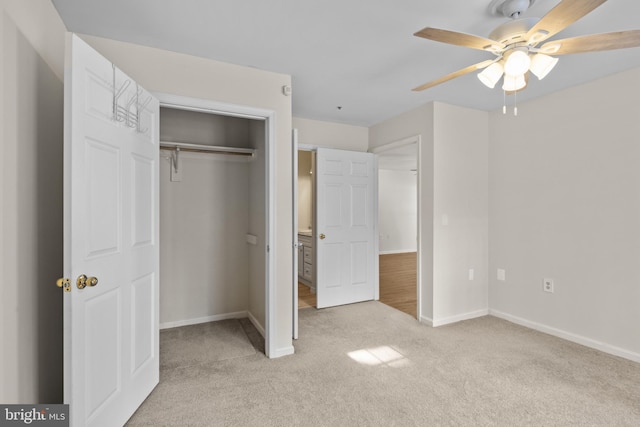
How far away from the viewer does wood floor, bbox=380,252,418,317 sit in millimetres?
4287

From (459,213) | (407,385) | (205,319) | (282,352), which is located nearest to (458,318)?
(459,213)

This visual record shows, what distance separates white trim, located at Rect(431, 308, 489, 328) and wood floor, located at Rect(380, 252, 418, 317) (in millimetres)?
355

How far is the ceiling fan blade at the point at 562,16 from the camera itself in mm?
1228

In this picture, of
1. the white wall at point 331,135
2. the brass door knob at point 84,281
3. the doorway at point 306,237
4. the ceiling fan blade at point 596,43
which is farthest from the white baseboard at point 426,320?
the brass door knob at point 84,281

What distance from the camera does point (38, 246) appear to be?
5.34 feet

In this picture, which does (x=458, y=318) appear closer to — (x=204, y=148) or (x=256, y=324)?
(x=256, y=324)

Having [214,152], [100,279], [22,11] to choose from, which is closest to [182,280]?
[214,152]

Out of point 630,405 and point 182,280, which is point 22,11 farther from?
point 630,405

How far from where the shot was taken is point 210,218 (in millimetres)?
3643

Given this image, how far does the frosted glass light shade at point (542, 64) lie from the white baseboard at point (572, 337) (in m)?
2.62

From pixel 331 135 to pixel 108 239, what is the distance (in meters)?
3.20

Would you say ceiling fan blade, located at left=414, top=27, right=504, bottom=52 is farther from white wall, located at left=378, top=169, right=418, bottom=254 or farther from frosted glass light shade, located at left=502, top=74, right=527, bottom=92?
white wall, located at left=378, top=169, right=418, bottom=254

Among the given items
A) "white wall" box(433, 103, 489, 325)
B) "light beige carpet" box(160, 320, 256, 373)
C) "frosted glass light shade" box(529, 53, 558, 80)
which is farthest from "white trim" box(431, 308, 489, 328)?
"frosted glass light shade" box(529, 53, 558, 80)

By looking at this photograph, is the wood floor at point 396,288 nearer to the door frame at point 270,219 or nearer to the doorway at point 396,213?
the doorway at point 396,213
